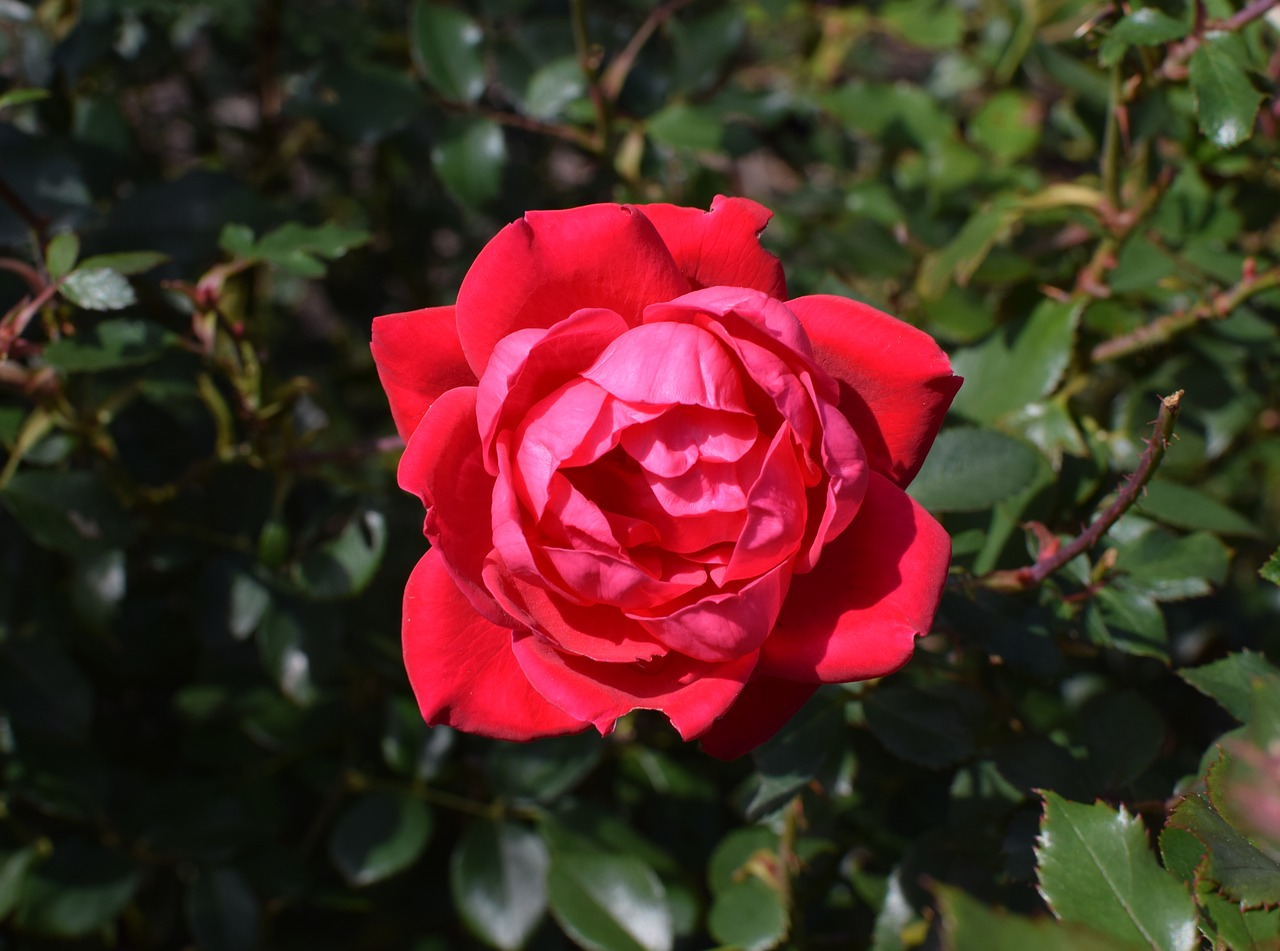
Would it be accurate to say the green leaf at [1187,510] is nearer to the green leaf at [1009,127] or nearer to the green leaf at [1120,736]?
the green leaf at [1120,736]

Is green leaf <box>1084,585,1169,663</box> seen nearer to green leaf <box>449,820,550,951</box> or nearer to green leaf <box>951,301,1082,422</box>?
green leaf <box>951,301,1082,422</box>

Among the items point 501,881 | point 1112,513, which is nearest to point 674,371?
point 1112,513

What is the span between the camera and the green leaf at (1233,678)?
2.68 ft

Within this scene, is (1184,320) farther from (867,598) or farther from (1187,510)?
(867,598)

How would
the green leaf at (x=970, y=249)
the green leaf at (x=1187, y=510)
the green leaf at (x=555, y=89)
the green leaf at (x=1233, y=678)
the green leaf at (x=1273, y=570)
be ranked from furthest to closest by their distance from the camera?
1. the green leaf at (x=555, y=89)
2. the green leaf at (x=970, y=249)
3. the green leaf at (x=1187, y=510)
4. the green leaf at (x=1233, y=678)
5. the green leaf at (x=1273, y=570)

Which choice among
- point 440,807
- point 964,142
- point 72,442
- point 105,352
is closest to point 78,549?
point 72,442

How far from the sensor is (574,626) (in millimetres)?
633

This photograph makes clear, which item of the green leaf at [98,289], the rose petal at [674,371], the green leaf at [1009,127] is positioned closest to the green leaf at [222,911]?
the green leaf at [98,289]

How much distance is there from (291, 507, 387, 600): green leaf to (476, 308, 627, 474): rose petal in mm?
454

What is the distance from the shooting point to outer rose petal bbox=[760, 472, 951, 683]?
0.62m

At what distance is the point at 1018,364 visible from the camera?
3.47 feet

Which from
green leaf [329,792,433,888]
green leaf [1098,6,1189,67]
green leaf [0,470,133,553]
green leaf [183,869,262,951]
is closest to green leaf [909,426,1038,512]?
green leaf [1098,6,1189,67]

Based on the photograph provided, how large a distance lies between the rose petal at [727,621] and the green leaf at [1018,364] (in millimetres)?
536

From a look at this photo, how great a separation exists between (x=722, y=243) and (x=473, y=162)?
2.08 feet
